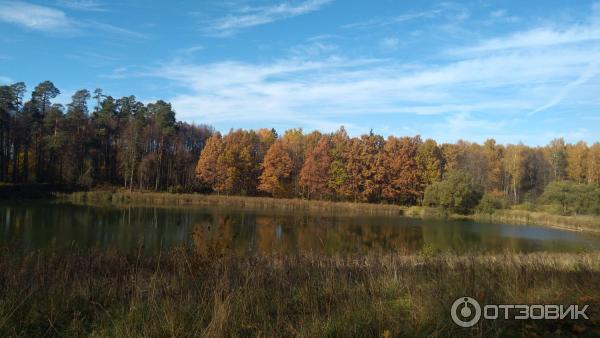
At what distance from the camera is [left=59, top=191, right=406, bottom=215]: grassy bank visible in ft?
158

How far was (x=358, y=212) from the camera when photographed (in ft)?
165

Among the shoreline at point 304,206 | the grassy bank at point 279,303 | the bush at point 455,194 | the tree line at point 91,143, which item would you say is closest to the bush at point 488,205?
the bush at point 455,194

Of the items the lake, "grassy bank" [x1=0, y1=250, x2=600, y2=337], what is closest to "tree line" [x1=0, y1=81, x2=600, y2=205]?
the lake

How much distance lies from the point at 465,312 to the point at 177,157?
212 ft

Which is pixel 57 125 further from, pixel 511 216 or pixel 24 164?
pixel 511 216

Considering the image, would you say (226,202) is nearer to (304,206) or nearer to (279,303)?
(304,206)

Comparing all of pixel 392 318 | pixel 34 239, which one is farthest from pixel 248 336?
pixel 34 239

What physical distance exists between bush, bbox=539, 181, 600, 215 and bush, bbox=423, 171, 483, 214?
8645 mm

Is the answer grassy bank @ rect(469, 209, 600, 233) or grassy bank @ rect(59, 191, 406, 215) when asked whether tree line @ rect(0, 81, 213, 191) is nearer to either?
grassy bank @ rect(59, 191, 406, 215)

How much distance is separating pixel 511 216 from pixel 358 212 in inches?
671

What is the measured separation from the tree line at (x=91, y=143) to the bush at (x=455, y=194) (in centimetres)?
3255

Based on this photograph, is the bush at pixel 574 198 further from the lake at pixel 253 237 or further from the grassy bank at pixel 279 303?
the grassy bank at pixel 279 303

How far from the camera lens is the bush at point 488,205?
2068 inches

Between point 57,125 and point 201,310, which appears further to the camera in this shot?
point 57,125
